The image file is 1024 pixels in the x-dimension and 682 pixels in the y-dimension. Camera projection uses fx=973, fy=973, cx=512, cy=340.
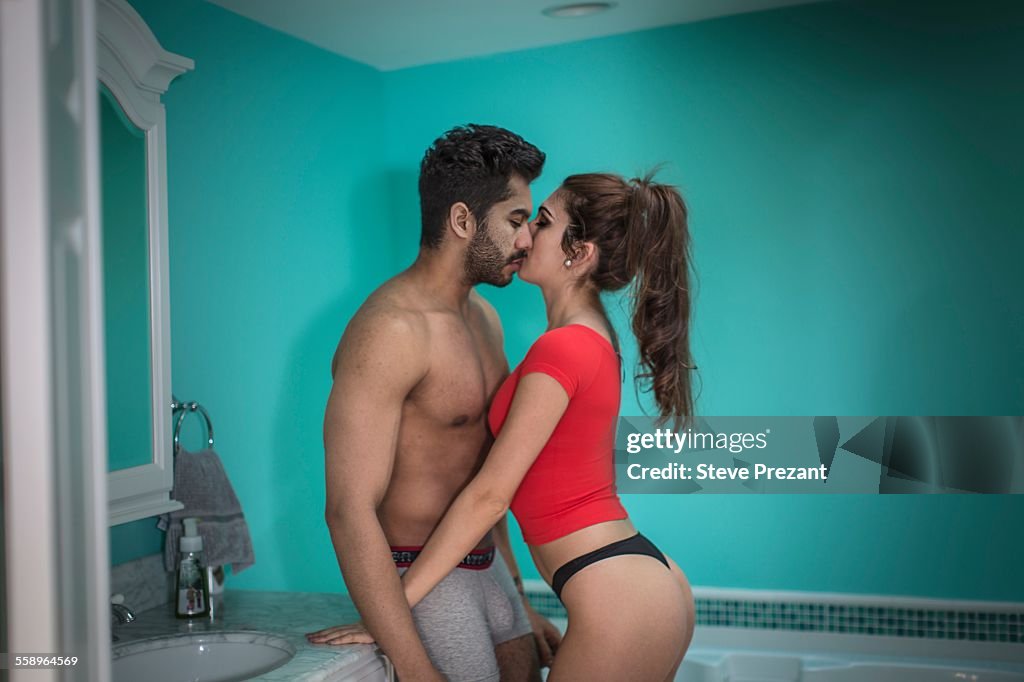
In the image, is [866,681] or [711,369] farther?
[711,369]

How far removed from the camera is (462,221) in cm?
192

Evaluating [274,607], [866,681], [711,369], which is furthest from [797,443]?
[274,607]

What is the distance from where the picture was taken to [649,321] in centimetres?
193

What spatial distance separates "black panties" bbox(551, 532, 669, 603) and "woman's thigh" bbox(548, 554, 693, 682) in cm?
1

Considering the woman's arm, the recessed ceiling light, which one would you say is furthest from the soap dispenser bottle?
the recessed ceiling light

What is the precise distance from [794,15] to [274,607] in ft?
6.67

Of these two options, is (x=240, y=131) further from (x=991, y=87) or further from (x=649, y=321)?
(x=991, y=87)

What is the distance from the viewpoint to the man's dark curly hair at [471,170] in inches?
74.8

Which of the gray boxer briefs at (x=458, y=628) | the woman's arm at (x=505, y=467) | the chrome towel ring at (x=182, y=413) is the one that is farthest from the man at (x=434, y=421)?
the chrome towel ring at (x=182, y=413)

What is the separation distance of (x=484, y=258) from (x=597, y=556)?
2.03ft

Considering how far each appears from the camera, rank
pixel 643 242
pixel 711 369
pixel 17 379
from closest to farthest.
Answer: pixel 17 379 → pixel 643 242 → pixel 711 369

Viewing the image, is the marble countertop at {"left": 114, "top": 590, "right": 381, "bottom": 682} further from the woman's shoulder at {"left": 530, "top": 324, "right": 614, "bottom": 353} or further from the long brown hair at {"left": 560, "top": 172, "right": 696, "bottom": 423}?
the long brown hair at {"left": 560, "top": 172, "right": 696, "bottom": 423}

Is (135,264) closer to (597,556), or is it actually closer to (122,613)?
(122,613)

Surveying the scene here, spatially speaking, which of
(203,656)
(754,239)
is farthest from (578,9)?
(203,656)
